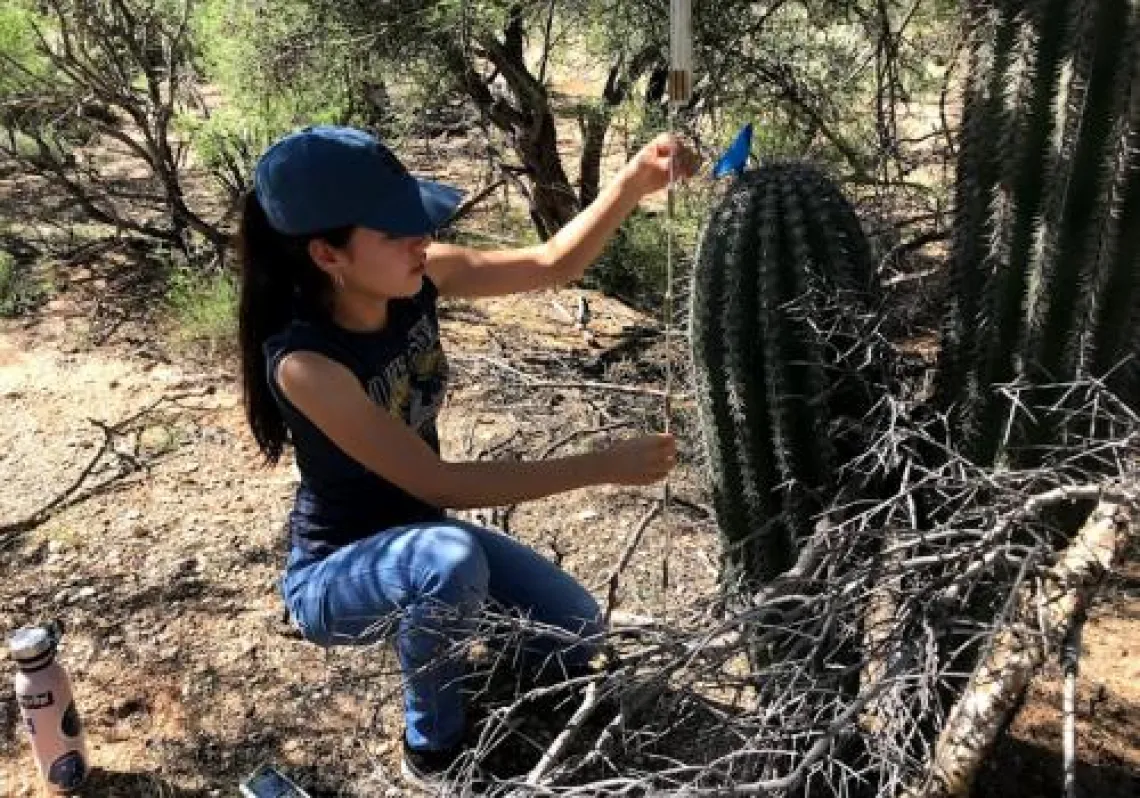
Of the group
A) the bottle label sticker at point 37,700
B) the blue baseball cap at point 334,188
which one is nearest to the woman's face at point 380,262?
the blue baseball cap at point 334,188

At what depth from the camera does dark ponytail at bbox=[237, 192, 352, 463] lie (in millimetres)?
2000

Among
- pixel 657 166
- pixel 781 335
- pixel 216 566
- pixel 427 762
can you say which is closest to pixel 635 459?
pixel 781 335

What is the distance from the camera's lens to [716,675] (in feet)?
4.88

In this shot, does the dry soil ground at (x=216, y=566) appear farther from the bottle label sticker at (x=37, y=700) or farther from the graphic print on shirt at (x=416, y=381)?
the graphic print on shirt at (x=416, y=381)

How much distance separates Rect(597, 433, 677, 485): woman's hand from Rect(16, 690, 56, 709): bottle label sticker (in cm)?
114

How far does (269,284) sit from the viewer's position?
2.03 meters

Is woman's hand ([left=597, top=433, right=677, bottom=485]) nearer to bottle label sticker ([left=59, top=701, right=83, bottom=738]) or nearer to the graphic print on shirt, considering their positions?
the graphic print on shirt

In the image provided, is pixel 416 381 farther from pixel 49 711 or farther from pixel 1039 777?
pixel 1039 777

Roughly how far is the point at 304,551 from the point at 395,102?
2932 millimetres

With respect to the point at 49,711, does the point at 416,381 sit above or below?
above

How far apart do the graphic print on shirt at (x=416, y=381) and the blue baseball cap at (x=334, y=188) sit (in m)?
0.29

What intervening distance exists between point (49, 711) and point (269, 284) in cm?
92

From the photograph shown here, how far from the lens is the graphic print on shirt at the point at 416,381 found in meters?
2.12

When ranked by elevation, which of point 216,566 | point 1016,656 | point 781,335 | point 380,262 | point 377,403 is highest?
point 380,262
